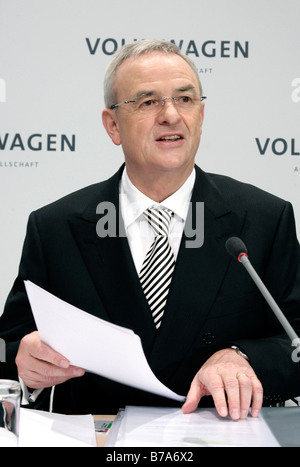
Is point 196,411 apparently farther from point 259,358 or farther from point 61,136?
point 61,136

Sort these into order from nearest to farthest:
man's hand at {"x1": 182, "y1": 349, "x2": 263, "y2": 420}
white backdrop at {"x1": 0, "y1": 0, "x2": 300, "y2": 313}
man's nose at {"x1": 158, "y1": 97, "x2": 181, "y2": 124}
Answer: man's hand at {"x1": 182, "y1": 349, "x2": 263, "y2": 420} < man's nose at {"x1": 158, "y1": 97, "x2": 181, "y2": 124} < white backdrop at {"x1": 0, "y1": 0, "x2": 300, "y2": 313}

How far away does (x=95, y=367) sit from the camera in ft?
4.98

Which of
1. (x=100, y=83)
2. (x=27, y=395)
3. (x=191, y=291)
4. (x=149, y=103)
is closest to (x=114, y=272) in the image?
(x=191, y=291)

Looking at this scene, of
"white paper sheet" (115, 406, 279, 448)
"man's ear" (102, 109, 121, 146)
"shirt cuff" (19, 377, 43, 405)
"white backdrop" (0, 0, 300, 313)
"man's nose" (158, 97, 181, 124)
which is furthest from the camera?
"white backdrop" (0, 0, 300, 313)

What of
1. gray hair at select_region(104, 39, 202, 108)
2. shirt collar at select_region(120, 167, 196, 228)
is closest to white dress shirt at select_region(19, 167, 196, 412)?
shirt collar at select_region(120, 167, 196, 228)

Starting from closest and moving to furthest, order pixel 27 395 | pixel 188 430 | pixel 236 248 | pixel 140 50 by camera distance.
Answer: pixel 188 430 → pixel 236 248 → pixel 27 395 → pixel 140 50

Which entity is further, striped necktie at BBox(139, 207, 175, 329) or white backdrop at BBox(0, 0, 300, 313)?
white backdrop at BBox(0, 0, 300, 313)

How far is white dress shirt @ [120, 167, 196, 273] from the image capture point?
2.08 meters

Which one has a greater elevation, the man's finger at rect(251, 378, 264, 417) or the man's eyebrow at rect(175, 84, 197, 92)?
the man's eyebrow at rect(175, 84, 197, 92)

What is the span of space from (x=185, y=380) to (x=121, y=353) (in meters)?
0.60

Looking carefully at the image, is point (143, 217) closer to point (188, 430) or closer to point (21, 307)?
point (21, 307)

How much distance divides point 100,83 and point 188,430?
201cm

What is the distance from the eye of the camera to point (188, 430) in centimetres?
139

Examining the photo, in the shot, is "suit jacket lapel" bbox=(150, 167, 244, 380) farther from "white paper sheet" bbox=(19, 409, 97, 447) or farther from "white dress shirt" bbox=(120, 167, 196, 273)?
"white paper sheet" bbox=(19, 409, 97, 447)
